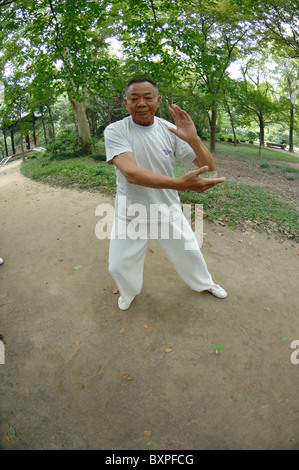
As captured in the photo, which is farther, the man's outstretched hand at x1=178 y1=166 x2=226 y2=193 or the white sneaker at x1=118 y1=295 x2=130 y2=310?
the white sneaker at x1=118 y1=295 x2=130 y2=310

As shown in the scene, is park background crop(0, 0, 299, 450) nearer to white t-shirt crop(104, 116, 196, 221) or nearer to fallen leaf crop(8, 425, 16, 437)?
fallen leaf crop(8, 425, 16, 437)

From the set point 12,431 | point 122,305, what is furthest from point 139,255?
point 12,431

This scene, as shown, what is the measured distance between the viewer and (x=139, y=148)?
2.63 metres

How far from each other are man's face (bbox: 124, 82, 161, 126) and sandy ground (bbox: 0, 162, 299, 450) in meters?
2.12

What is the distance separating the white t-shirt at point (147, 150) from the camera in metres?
2.51

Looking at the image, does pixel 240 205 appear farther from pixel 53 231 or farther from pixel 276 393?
pixel 276 393

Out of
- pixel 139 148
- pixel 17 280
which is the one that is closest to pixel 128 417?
pixel 139 148

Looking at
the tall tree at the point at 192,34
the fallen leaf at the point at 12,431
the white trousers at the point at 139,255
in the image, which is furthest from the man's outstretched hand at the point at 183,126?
the tall tree at the point at 192,34

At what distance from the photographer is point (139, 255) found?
3057 millimetres

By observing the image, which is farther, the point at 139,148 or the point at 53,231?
the point at 53,231

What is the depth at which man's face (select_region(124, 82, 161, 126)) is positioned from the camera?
2.44 metres

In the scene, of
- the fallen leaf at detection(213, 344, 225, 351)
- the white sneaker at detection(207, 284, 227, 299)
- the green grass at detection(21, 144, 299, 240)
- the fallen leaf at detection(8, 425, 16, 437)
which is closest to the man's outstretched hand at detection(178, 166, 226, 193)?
the fallen leaf at detection(213, 344, 225, 351)

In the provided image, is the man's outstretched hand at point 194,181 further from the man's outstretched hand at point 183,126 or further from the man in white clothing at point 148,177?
the man's outstretched hand at point 183,126
